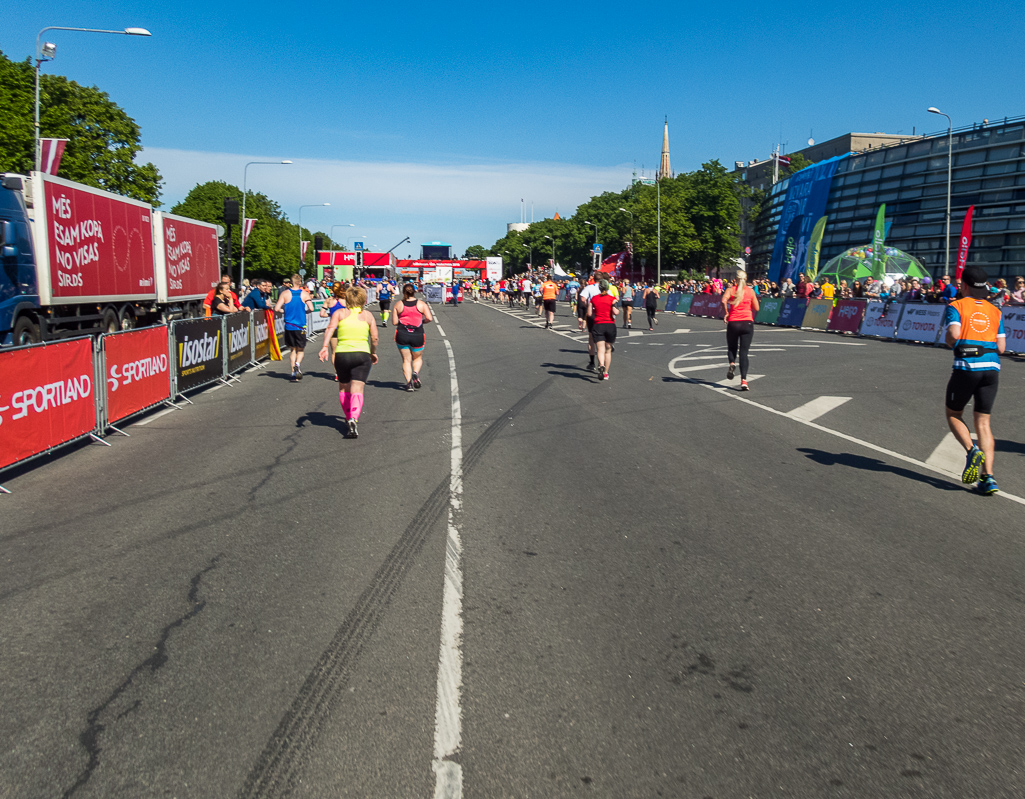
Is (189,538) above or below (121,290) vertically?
below

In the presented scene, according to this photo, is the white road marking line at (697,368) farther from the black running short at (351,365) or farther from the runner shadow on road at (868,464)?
the black running short at (351,365)

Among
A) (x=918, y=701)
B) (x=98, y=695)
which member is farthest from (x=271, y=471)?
(x=918, y=701)

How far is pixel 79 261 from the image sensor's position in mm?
16922

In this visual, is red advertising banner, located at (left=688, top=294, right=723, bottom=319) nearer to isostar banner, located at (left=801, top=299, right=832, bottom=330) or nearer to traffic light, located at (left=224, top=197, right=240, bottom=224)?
isostar banner, located at (left=801, top=299, right=832, bottom=330)

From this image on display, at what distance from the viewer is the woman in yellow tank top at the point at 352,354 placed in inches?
379

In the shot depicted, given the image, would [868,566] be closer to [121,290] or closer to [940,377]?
[940,377]

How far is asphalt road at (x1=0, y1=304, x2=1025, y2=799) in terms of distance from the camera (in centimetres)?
314

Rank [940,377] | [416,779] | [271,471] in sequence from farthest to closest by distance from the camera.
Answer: [940,377]
[271,471]
[416,779]

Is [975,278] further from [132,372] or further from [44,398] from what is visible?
A: [132,372]

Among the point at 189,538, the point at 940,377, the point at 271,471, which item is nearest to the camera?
the point at 189,538

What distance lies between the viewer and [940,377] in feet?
51.3

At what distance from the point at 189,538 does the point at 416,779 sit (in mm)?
3421

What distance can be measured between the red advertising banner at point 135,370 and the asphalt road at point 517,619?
1.49 meters

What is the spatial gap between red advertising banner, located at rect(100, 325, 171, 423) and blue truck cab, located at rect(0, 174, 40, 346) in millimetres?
4283
